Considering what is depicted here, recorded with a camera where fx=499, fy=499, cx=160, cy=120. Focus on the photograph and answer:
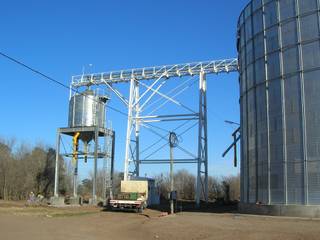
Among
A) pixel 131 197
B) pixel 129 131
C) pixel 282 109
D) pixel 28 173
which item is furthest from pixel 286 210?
pixel 28 173

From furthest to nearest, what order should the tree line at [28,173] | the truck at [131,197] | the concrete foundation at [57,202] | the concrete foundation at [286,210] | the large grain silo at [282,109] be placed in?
the tree line at [28,173], the concrete foundation at [57,202], the truck at [131,197], the large grain silo at [282,109], the concrete foundation at [286,210]

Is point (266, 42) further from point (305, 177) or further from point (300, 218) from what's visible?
point (300, 218)

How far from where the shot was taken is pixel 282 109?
102 feet

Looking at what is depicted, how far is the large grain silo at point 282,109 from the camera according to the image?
96.6 ft

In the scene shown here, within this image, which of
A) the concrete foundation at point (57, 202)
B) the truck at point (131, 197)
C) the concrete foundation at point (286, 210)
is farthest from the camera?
the concrete foundation at point (57, 202)

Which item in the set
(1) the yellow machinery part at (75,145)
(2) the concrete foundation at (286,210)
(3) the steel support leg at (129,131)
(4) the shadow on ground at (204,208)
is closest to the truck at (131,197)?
(4) the shadow on ground at (204,208)

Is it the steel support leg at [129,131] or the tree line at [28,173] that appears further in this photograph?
the tree line at [28,173]

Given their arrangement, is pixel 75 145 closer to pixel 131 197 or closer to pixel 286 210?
pixel 131 197

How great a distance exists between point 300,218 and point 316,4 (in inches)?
512

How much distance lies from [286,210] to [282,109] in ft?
20.4

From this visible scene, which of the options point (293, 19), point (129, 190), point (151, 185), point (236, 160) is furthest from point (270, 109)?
point (151, 185)

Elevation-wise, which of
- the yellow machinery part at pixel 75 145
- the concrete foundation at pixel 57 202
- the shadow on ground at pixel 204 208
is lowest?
the shadow on ground at pixel 204 208

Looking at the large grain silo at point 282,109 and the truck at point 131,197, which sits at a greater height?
the large grain silo at point 282,109

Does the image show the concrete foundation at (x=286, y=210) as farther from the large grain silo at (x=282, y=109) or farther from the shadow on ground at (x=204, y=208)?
the shadow on ground at (x=204, y=208)
